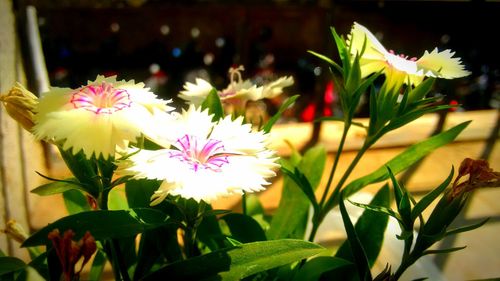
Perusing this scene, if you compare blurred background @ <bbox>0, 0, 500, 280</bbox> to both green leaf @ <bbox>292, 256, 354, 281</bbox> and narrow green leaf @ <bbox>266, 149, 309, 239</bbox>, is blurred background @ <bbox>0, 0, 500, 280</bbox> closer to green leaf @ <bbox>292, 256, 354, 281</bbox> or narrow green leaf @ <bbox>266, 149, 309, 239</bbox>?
narrow green leaf @ <bbox>266, 149, 309, 239</bbox>

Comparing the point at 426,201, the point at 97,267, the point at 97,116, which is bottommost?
the point at 97,267

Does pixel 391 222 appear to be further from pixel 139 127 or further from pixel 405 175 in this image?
pixel 405 175

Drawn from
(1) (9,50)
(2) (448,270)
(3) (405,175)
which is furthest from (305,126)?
(1) (9,50)

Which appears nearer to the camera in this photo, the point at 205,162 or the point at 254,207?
the point at 205,162

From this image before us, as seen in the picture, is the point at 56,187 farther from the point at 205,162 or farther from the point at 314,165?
the point at 314,165

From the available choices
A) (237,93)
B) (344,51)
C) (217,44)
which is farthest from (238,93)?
(217,44)

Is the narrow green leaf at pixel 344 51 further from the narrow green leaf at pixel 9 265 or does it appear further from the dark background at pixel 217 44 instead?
the dark background at pixel 217 44

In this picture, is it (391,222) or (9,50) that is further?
(9,50)
